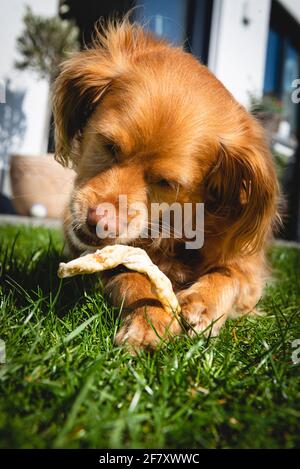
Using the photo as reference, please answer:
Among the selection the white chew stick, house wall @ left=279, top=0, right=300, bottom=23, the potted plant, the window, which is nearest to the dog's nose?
the white chew stick

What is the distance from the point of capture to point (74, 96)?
268 centimetres

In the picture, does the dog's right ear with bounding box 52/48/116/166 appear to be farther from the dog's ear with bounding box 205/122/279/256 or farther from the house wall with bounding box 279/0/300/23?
the house wall with bounding box 279/0/300/23

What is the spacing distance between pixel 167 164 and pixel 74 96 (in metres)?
0.85

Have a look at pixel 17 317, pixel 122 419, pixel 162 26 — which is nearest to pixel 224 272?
pixel 17 317

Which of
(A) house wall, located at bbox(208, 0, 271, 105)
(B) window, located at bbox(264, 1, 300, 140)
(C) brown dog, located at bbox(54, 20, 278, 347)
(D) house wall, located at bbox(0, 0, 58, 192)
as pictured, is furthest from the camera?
(B) window, located at bbox(264, 1, 300, 140)

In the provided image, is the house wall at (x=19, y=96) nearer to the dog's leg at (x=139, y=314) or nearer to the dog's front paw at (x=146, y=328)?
the dog's leg at (x=139, y=314)

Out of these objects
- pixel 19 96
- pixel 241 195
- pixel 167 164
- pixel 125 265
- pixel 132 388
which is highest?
pixel 19 96

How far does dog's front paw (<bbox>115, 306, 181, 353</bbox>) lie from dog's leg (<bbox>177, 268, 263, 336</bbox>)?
101 millimetres

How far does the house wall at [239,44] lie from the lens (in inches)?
288

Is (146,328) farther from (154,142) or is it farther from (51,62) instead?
(51,62)

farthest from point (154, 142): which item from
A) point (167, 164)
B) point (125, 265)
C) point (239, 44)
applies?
point (239, 44)

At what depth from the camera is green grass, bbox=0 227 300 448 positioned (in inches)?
46.1

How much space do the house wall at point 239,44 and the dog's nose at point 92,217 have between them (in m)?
5.68
